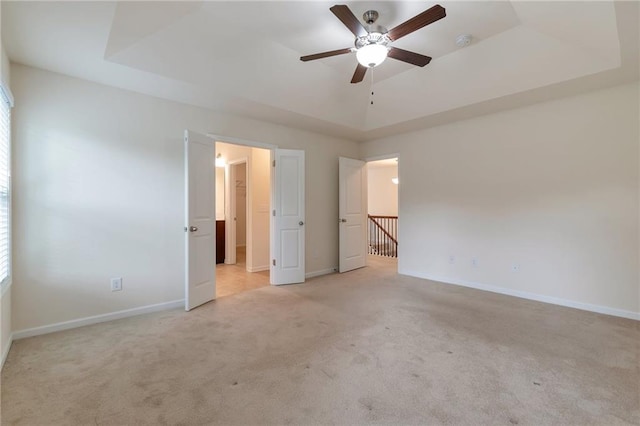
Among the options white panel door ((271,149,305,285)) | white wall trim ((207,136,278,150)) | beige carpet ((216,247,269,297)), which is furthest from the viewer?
white panel door ((271,149,305,285))

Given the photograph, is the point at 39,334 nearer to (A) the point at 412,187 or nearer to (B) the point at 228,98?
(B) the point at 228,98

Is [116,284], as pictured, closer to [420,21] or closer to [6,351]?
[6,351]

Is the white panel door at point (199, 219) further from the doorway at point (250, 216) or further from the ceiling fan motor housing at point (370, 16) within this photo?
the ceiling fan motor housing at point (370, 16)

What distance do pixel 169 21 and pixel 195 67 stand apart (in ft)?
1.52

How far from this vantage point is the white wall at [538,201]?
3117mm

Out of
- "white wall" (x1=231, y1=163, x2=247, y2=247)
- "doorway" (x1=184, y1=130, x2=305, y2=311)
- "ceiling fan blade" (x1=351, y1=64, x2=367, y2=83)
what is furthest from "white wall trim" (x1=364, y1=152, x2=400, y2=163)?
"white wall" (x1=231, y1=163, x2=247, y2=247)

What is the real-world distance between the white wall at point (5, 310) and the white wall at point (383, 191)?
853 cm

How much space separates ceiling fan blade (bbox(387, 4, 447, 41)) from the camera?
1.90 meters

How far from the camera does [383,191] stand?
1002cm

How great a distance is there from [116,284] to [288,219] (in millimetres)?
2320

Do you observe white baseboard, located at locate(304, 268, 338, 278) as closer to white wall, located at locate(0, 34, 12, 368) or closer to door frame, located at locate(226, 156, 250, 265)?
door frame, located at locate(226, 156, 250, 265)

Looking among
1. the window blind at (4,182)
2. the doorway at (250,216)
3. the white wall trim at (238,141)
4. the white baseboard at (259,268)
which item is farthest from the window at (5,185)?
the white baseboard at (259,268)

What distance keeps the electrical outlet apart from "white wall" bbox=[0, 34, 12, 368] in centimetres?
75

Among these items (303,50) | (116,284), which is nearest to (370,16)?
(303,50)
